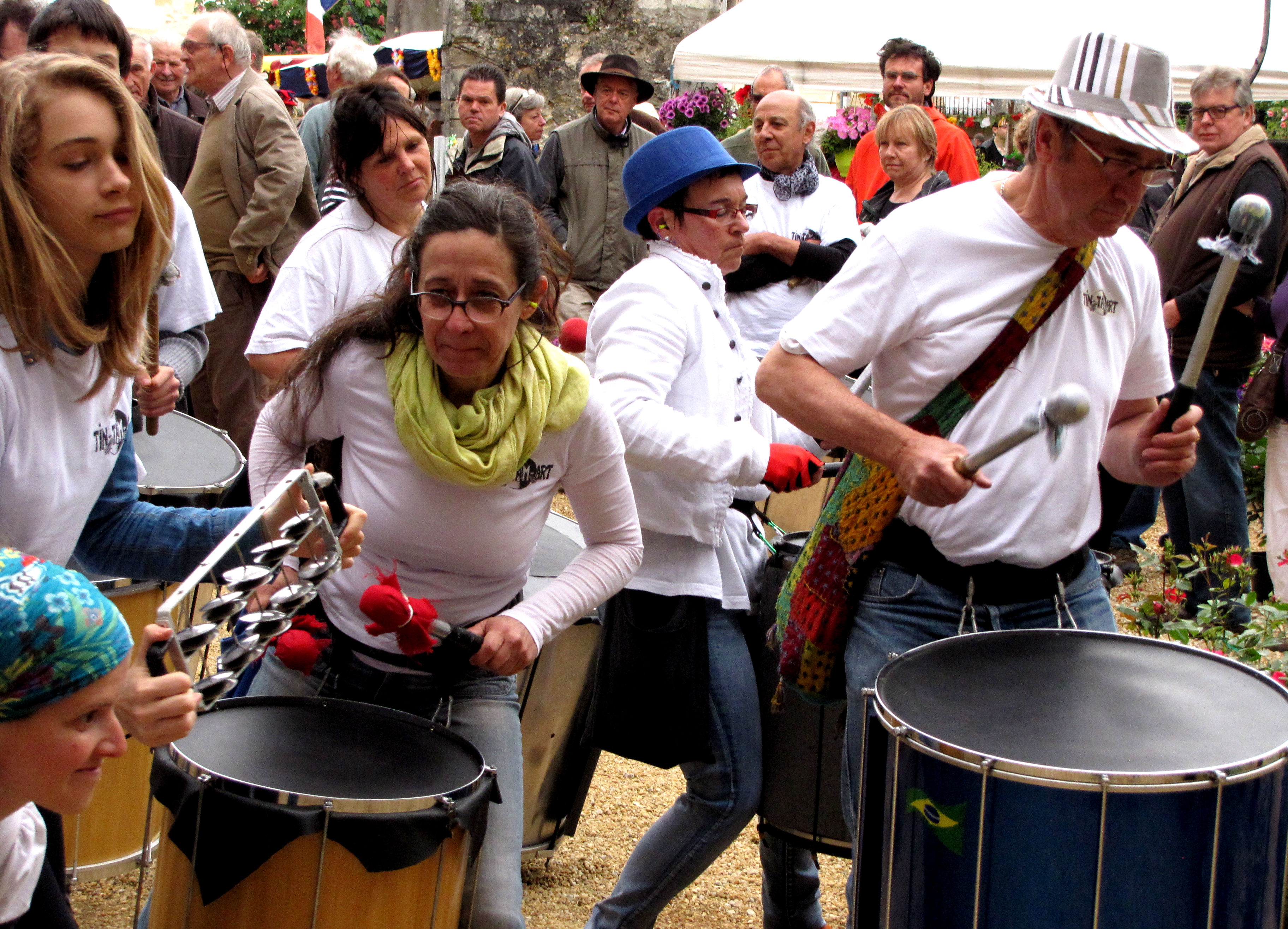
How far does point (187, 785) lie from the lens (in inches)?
71.3

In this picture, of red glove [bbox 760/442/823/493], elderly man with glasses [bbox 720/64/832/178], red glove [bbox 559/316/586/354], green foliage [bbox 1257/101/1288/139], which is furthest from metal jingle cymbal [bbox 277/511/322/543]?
green foliage [bbox 1257/101/1288/139]

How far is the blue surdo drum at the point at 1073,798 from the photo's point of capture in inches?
66.0

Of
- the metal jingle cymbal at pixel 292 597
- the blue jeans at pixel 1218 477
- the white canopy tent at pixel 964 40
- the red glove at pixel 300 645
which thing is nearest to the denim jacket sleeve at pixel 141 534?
the red glove at pixel 300 645

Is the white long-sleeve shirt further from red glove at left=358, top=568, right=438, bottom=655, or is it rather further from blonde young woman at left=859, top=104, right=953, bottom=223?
blonde young woman at left=859, top=104, right=953, bottom=223

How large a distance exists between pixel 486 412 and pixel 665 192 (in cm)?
91


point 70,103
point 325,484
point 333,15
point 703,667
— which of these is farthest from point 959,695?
point 333,15

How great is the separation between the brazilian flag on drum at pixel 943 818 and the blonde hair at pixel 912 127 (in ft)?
13.8

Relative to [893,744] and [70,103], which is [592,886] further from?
[70,103]

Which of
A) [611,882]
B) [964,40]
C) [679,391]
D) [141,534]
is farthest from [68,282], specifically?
[964,40]

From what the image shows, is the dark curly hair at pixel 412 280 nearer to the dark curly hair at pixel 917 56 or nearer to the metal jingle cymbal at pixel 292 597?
the metal jingle cymbal at pixel 292 597

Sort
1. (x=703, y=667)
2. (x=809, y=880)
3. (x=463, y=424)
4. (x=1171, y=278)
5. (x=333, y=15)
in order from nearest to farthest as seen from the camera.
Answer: (x=463, y=424), (x=703, y=667), (x=809, y=880), (x=1171, y=278), (x=333, y=15)

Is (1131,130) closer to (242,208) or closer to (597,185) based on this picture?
(242,208)

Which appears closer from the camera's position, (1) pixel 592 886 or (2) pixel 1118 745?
(2) pixel 1118 745

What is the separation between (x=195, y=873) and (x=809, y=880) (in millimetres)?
1504
